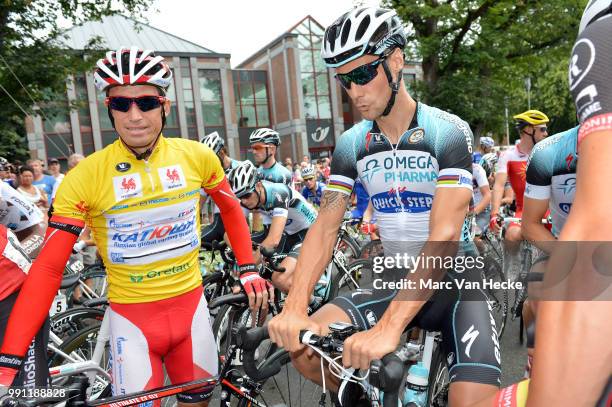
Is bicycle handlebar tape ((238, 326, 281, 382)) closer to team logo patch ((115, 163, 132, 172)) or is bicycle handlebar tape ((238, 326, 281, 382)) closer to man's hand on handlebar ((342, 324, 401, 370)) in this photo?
man's hand on handlebar ((342, 324, 401, 370))

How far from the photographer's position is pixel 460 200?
214cm

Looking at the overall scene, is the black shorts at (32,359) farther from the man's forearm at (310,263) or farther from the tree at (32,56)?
the tree at (32,56)

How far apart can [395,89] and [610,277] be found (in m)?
1.66

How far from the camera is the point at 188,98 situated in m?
40.5

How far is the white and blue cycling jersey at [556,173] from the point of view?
3.11 meters

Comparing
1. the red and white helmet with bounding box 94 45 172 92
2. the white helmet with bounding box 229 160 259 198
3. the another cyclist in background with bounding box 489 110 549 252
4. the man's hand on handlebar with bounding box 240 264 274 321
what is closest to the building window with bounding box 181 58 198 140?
the another cyclist in background with bounding box 489 110 549 252

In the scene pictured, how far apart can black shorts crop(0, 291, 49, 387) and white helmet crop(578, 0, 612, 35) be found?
2948mm

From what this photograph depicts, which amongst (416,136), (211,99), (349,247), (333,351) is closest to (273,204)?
(416,136)

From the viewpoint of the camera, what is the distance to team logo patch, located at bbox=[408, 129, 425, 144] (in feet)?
7.78

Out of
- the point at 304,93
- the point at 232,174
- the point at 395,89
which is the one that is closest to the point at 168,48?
the point at 304,93

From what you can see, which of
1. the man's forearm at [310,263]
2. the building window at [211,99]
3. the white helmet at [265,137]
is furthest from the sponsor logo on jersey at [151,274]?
the building window at [211,99]

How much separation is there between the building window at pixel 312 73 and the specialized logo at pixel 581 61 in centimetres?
4301

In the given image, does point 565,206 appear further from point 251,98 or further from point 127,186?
point 251,98

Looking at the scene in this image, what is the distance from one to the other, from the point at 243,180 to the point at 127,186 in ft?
8.44
